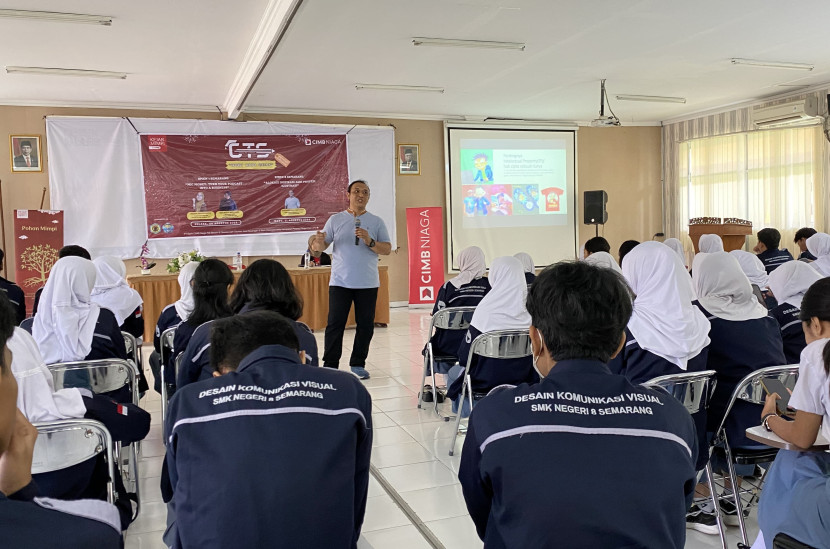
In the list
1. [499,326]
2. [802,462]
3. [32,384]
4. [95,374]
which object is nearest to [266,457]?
[32,384]

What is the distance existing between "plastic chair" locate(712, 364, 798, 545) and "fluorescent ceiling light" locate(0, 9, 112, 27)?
5413mm

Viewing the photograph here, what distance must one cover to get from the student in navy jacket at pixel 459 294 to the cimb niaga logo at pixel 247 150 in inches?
197

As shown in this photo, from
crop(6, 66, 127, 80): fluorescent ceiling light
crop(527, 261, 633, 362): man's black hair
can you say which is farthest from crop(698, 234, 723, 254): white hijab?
crop(6, 66, 127, 80): fluorescent ceiling light

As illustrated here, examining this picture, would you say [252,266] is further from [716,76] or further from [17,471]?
[716,76]

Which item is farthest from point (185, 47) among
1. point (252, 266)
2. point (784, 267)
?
point (784, 267)

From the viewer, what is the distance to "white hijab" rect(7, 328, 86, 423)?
193 cm

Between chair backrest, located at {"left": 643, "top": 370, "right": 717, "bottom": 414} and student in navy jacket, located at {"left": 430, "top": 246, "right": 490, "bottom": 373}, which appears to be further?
student in navy jacket, located at {"left": 430, "top": 246, "right": 490, "bottom": 373}

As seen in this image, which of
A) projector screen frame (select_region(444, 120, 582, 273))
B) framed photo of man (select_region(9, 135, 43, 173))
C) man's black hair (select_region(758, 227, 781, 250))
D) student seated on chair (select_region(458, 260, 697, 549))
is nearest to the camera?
student seated on chair (select_region(458, 260, 697, 549))

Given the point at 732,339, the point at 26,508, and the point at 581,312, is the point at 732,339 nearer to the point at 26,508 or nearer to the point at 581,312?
the point at 581,312

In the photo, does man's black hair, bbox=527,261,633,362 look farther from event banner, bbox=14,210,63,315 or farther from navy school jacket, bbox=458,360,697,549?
event banner, bbox=14,210,63,315

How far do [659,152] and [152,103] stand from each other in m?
8.56

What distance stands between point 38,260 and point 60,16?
4.01 metres

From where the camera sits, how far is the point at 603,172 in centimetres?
1179

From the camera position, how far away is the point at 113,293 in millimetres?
4559
